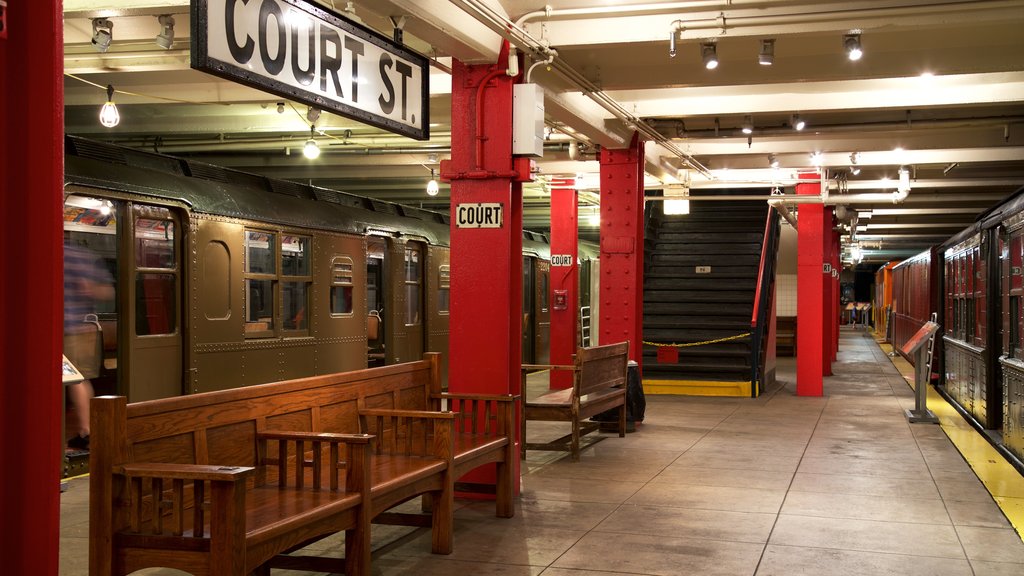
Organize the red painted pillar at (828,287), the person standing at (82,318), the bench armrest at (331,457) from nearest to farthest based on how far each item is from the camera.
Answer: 1. the bench armrest at (331,457)
2. the person standing at (82,318)
3. the red painted pillar at (828,287)

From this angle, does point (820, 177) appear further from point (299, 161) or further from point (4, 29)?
point (4, 29)

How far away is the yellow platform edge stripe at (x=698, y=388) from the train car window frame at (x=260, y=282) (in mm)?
7312

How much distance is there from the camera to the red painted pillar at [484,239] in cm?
720

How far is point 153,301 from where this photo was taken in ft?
27.4

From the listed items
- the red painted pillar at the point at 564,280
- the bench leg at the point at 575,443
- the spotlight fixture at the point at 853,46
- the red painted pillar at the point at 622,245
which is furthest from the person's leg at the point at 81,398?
the red painted pillar at the point at 564,280

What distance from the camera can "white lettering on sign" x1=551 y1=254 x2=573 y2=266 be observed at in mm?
15930

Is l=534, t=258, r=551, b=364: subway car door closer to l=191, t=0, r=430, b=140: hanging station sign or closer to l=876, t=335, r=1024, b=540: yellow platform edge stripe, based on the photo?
l=876, t=335, r=1024, b=540: yellow platform edge stripe

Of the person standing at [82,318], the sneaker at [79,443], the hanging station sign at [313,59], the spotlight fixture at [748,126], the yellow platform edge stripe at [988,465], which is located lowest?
the yellow platform edge stripe at [988,465]

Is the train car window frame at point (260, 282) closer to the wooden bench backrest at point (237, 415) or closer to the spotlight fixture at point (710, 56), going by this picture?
the wooden bench backrest at point (237, 415)

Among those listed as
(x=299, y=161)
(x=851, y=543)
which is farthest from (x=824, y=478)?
(x=299, y=161)

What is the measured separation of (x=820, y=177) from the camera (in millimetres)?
15109

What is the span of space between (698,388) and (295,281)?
7.38 m

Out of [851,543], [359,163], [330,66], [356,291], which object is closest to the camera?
[330,66]

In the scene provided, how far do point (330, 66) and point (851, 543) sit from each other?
13.8 ft
